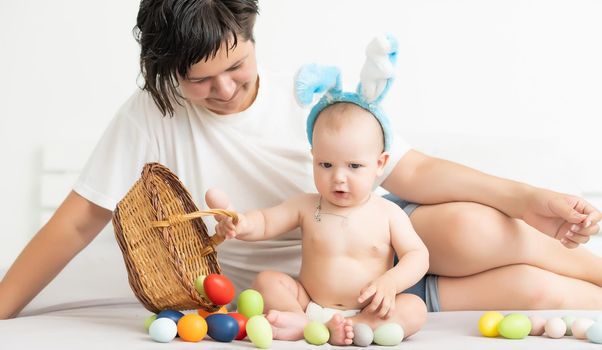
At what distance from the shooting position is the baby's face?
157 cm

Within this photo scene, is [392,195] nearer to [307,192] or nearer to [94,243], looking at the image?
[307,192]

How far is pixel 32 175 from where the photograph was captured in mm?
2828

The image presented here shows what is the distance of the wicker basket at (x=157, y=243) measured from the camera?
1438 millimetres

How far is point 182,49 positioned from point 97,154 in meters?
0.37

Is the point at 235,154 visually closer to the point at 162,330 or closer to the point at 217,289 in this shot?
the point at 217,289

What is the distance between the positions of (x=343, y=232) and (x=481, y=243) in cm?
28

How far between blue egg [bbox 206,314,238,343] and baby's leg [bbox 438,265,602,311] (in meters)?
0.51

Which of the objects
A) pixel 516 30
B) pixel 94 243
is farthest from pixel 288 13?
pixel 94 243

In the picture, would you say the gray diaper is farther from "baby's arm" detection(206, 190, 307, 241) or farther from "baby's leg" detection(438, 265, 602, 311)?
"baby's arm" detection(206, 190, 307, 241)

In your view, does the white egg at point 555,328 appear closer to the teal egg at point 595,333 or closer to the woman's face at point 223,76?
the teal egg at point 595,333

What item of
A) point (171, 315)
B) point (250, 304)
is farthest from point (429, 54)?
point (171, 315)

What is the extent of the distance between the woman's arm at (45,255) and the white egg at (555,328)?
2.93 feet

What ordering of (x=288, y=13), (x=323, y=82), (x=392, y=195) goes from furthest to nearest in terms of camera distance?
(x=288, y=13) → (x=392, y=195) → (x=323, y=82)

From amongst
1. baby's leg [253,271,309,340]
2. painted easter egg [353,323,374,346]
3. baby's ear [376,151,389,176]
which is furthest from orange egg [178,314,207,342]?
baby's ear [376,151,389,176]
